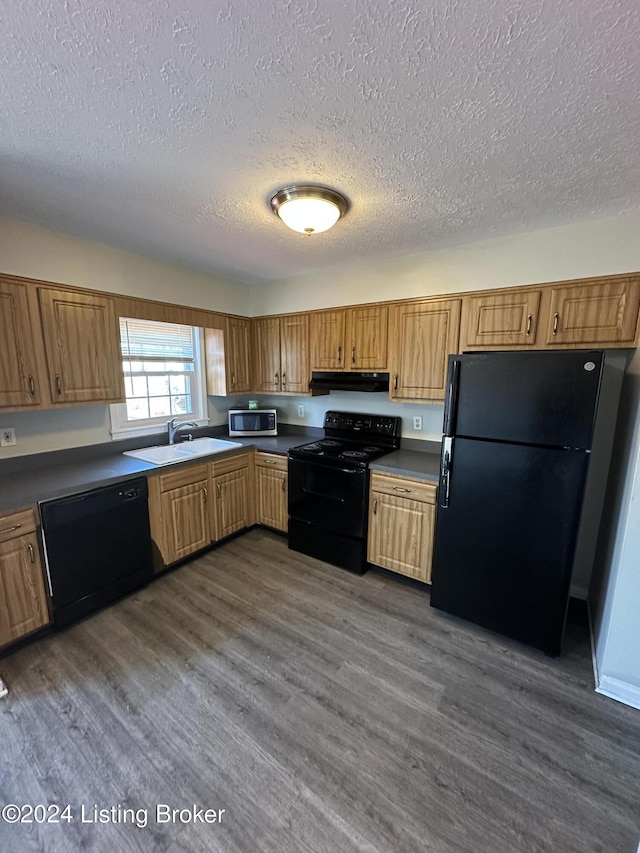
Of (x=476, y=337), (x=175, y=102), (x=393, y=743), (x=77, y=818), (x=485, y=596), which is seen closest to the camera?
(x=175, y=102)

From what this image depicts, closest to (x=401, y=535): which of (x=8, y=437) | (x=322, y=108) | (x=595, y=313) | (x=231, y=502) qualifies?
(x=231, y=502)

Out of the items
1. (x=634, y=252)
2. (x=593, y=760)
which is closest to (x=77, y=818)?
(x=593, y=760)

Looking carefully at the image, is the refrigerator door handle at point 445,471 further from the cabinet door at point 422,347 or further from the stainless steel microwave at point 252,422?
the stainless steel microwave at point 252,422

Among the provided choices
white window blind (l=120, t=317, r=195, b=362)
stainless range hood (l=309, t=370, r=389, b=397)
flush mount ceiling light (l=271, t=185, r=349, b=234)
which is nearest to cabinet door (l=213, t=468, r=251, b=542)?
stainless range hood (l=309, t=370, r=389, b=397)

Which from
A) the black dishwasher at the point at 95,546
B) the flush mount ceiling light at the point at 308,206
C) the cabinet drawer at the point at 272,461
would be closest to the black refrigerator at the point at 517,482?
the flush mount ceiling light at the point at 308,206

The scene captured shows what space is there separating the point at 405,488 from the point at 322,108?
6.86 ft

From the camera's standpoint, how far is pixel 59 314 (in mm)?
2223

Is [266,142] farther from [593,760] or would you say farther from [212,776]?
[593,760]

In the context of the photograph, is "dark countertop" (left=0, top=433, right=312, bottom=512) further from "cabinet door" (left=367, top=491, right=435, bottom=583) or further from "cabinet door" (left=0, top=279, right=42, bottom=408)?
"cabinet door" (left=367, top=491, right=435, bottom=583)

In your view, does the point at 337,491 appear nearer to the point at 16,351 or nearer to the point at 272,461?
the point at 272,461

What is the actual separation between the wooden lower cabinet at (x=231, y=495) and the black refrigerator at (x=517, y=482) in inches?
70.7

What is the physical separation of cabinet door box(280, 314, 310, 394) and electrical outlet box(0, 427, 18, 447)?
2064mm

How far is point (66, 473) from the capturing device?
230 cm

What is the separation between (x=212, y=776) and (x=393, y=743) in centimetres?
76
